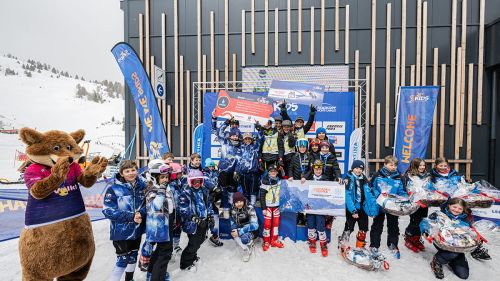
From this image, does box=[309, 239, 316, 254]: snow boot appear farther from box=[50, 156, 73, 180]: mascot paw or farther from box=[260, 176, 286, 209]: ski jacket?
box=[50, 156, 73, 180]: mascot paw

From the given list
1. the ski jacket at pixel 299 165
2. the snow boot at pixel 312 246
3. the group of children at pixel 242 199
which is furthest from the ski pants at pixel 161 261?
the ski jacket at pixel 299 165

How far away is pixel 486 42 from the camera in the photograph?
8.03m

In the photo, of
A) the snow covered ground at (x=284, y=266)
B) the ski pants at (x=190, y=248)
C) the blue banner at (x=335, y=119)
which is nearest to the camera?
the snow covered ground at (x=284, y=266)

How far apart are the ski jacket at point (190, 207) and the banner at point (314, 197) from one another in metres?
1.50

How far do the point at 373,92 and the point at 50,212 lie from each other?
894cm

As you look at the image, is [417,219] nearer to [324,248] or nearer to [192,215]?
[324,248]

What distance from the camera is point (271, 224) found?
4.15 m

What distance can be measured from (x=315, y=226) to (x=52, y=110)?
50.9 m

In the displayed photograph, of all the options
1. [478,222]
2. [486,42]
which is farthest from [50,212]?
[486,42]

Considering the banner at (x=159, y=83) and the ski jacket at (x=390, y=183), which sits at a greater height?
the banner at (x=159, y=83)

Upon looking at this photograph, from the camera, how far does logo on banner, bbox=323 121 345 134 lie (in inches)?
275

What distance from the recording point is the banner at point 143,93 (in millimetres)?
6301

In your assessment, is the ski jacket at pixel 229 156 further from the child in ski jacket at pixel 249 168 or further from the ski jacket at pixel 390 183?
the ski jacket at pixel 390 183

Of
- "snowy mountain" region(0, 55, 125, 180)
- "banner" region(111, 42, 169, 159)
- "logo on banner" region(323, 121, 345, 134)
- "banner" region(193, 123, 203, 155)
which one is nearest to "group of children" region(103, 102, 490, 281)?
"banner" region(111, 42, 169, 159)
